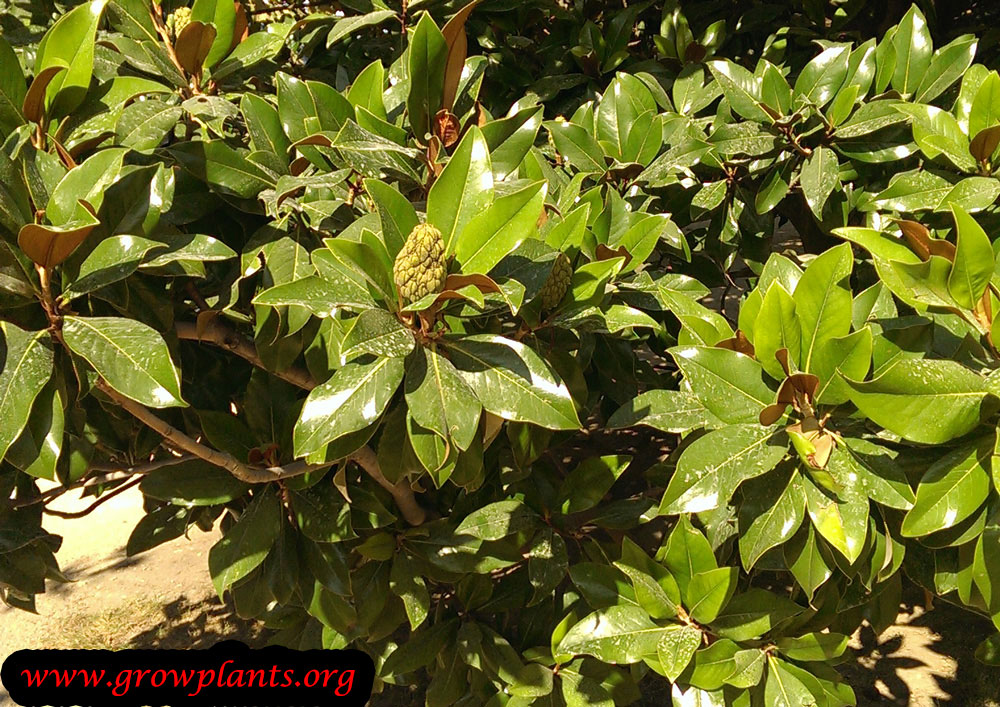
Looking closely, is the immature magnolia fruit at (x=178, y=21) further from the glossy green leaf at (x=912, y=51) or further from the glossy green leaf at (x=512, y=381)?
the glossy green leaf at (x=912, y=51)

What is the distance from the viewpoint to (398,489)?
7.67ft

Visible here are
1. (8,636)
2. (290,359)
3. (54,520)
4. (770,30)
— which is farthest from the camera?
(54,520)

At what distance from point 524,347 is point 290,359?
0.62 m

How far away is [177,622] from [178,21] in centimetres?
351

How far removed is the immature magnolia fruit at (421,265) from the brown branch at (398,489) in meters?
0.80

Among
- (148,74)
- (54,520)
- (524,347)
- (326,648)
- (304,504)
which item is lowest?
(54,520)

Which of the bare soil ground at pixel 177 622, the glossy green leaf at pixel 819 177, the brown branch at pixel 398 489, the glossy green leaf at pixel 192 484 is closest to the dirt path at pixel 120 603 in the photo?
the bare soil ground at pixel 177 622

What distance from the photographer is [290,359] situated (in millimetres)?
1870

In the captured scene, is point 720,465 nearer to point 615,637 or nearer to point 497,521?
point 615,637

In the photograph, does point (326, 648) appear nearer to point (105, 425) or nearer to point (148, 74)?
point (105, 425)

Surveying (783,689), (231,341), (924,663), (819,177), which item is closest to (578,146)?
(819,177)

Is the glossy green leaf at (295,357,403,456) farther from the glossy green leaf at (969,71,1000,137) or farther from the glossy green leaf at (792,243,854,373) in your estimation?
the glossy green leaf at (969,71,1000,137)

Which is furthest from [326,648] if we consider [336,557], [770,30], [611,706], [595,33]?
[770,30]

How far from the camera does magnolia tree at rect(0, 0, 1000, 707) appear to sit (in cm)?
146
